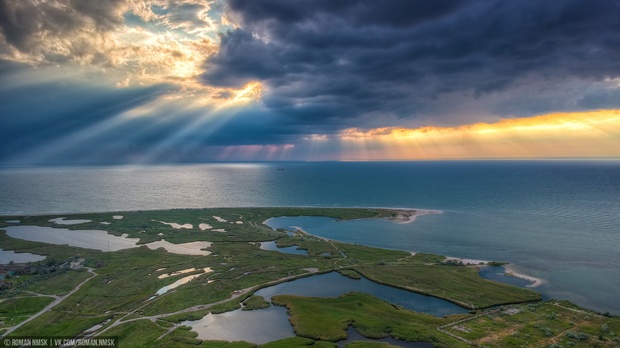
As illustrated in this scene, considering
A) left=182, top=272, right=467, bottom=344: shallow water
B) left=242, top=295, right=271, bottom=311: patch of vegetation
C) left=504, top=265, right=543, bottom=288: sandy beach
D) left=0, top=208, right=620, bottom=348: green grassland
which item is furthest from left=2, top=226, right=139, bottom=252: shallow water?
left=504, top=265, right=543, bottom=288: sandy beach

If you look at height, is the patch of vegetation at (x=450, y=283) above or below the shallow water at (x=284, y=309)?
above

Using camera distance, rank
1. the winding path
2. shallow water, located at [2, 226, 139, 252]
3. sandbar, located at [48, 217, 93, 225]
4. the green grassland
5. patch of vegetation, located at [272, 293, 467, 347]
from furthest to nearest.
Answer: sandbar, located at [48, 217, 93, 225], shallow water, located at [2, 226, 139, 252], the winding path, patch of vegetation, located at [272, 293, 467, 347], the green grassland

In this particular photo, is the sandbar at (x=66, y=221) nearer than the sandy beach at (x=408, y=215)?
Yes

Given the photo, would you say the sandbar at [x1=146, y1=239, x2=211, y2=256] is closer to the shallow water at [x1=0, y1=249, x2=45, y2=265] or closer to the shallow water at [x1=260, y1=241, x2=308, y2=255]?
the shallow water at [x1=260, y1=241, x2=308, y2=255]

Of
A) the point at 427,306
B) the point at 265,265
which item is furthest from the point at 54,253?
the point at 427,306

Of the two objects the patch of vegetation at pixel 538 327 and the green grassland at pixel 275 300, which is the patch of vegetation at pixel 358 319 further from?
the patch of vegetation at pixel 538 327

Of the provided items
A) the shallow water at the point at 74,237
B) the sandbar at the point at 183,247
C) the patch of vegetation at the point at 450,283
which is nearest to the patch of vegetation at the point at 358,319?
the patch of vegetation at the point at 450,283

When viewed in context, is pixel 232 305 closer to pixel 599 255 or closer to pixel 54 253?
pixel 54 253

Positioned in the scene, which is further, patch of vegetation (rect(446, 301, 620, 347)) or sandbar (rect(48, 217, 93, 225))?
sandbar (rect(48, 217, 93, 225))
